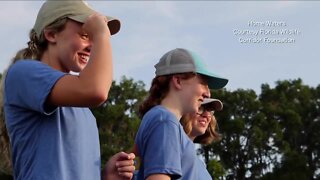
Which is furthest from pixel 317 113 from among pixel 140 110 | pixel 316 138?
pixel 140 110

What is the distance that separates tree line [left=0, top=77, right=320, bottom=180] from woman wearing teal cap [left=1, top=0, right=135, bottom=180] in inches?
1271

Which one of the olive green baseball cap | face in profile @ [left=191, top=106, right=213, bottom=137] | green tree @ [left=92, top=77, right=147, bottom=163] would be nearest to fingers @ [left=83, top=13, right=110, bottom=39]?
the olive green baseball cap

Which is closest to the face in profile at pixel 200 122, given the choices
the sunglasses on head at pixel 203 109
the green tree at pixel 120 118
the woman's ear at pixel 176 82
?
the sunglasses on head at pixel 203 109

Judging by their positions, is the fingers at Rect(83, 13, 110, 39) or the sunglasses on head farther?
the sunglasses on head

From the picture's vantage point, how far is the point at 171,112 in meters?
3.66

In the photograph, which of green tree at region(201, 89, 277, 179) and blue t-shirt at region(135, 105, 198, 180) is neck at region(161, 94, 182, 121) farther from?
green tree at region(201, 89, 277, 179)

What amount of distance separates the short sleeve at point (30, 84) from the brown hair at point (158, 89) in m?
1.40

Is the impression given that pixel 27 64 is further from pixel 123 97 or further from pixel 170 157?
pixel 123 97

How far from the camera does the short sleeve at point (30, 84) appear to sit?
2.43m

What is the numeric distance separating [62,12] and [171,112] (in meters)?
1.18

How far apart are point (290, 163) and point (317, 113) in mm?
4071

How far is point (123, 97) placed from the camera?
119 feet

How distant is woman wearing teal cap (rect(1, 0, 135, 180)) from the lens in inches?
93.1

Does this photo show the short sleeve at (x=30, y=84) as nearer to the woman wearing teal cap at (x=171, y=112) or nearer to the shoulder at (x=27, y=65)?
the shoulder at (x=27, y=65)
